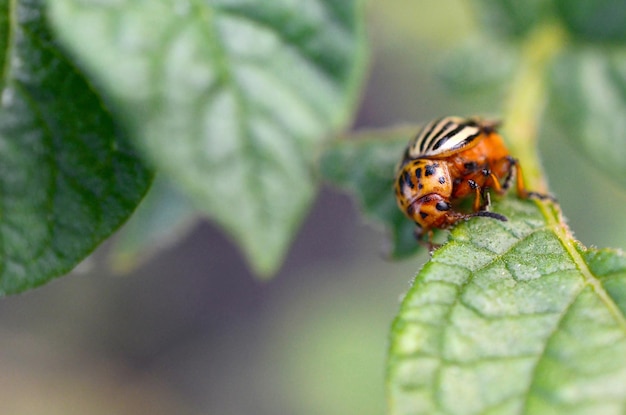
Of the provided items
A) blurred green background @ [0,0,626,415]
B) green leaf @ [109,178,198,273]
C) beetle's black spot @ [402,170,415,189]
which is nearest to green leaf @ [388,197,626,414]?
beetle's black spot @ [402,170,415,189]

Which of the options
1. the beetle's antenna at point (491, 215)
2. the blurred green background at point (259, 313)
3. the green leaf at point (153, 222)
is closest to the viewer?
the beetle's antenna at point (491, 215)

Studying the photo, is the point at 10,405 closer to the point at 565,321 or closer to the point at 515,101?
the point at 515,101

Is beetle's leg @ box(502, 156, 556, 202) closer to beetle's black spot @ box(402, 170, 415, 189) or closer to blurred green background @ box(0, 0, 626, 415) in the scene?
beetle's black spot @ box(402, 170, 415, 189)

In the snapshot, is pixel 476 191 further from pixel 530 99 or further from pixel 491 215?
pixel 530 99

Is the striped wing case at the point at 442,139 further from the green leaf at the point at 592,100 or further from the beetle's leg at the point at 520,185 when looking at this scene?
the green leaf at the point at 592,100

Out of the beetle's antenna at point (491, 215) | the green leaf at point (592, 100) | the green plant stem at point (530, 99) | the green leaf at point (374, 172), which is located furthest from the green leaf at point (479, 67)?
the beetle's antenna at point (491, 215)

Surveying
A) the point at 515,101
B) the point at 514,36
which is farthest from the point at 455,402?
the point at 514,36
